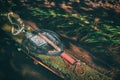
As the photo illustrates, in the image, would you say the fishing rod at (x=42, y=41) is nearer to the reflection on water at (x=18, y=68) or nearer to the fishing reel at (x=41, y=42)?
the fishing reel at (x=41, y=42)

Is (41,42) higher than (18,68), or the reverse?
(41,42)

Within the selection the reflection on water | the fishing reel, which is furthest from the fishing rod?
the reflection on water

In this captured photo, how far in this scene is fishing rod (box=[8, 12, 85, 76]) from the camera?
7.92 feet

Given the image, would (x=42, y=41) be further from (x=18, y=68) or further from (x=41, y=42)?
(x=18, y=68)

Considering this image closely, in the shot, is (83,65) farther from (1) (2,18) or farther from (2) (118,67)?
(1) (2,18)

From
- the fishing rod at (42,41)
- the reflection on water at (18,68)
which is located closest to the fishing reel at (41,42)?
the fishing rod at (42,41)

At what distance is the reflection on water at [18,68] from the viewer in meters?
2.26

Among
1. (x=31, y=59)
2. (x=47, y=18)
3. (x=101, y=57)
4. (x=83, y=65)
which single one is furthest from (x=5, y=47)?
(x=101, y=57)

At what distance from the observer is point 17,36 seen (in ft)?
8.38

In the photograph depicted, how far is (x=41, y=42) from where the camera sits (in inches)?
99.7

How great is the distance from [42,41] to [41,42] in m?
0.02

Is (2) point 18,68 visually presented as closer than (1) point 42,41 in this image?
Yes

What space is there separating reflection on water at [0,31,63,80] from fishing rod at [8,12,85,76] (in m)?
0.16

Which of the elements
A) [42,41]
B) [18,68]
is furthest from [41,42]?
[18,68]
